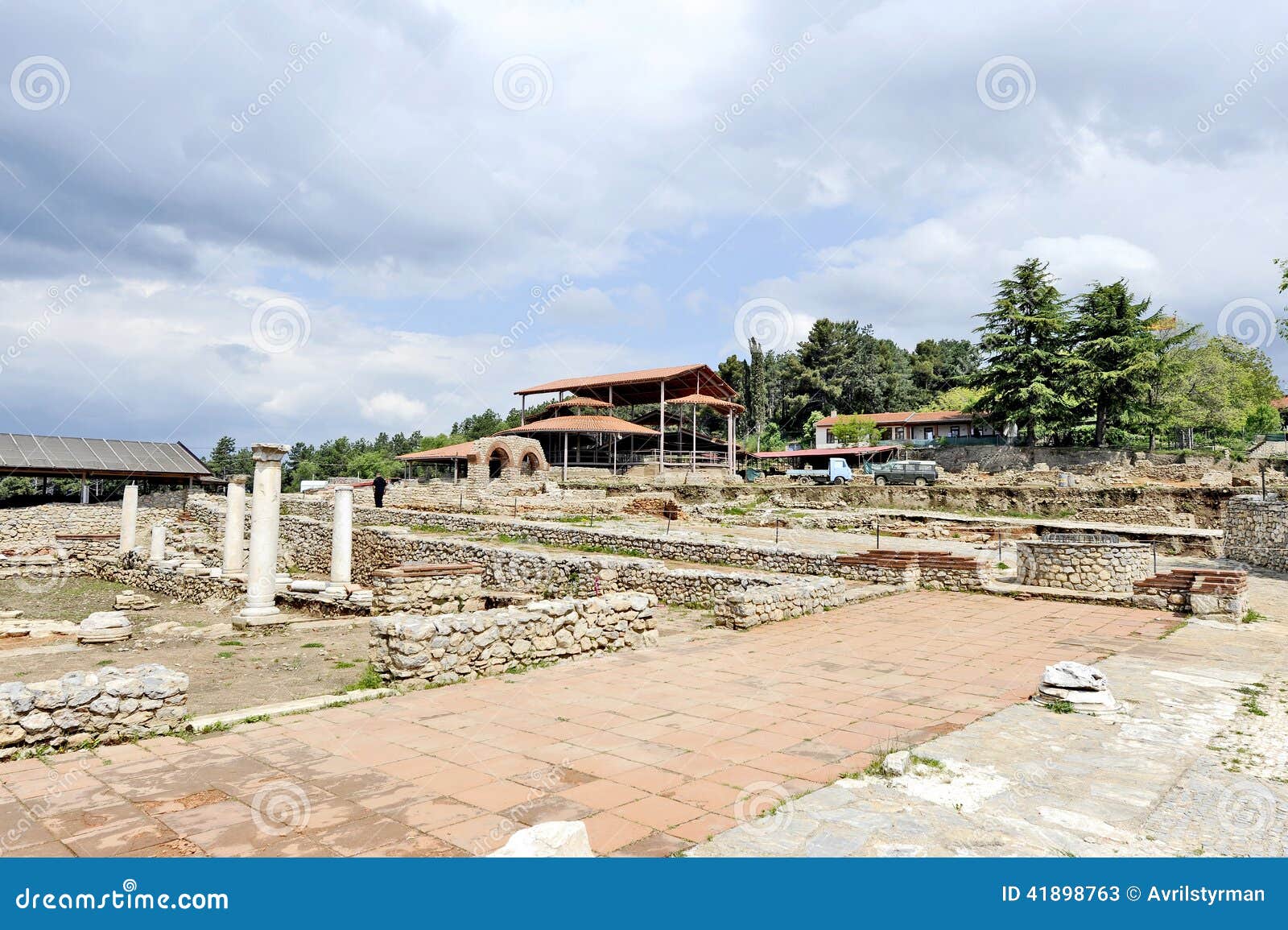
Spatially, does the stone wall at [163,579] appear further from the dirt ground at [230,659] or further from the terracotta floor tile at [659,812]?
the terracotta floor tile at [659,812]

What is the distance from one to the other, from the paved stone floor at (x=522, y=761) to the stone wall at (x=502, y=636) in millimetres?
343

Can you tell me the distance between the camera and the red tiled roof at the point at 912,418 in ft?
167

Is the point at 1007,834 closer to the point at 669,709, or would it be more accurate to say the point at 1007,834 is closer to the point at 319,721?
the point at 669,709

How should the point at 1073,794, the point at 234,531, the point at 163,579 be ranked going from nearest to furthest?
the point at 1073,794 → the point at 234,531 → the point at 163,579

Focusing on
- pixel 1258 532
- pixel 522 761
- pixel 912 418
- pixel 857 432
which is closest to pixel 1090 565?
pixel 1258 532

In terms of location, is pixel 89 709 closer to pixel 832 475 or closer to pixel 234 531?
pixel 234 531

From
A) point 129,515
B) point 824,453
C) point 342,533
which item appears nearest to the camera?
point 342,533

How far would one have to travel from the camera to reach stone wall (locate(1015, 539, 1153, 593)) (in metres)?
13.2

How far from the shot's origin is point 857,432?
170 feet

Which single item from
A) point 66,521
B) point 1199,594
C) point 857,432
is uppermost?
point 857,432

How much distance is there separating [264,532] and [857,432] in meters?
44.0

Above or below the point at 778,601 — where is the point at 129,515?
above

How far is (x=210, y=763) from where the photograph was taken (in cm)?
470

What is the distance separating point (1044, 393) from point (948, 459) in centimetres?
649
